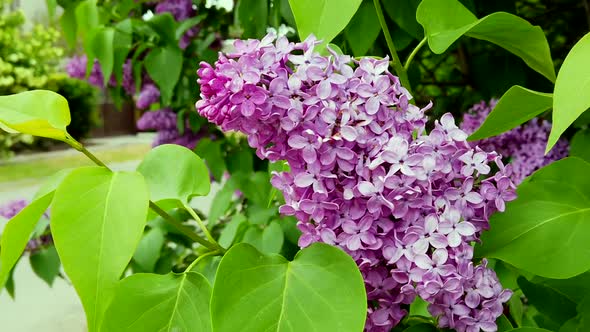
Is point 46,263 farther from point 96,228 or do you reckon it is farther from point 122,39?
point 96,228

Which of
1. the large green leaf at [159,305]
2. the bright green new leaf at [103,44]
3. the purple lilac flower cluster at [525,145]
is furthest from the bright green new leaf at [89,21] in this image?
the large green leaf at [159,305]

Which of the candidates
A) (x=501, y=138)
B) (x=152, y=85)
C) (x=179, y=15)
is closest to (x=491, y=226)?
(x=501, y=138)

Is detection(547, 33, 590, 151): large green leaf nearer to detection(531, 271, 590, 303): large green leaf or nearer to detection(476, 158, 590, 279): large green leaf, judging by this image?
detection(476, 158, 590, 279): large green leaf

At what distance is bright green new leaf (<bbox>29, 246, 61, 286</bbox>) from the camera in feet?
4.25

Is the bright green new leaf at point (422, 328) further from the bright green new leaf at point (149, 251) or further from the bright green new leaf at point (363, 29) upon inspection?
the bright green new leaf at point (149, 251)

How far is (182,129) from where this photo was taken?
1.61 metres

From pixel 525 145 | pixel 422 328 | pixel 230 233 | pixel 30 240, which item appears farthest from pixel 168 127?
pixel 422 328

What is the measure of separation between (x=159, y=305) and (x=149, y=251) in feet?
2.84

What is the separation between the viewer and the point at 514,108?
37 centimetres

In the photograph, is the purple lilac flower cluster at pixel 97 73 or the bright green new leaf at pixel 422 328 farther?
the purple lilac flower cluster at pixel 97 73

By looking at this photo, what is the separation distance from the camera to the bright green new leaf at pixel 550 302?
0.45 m

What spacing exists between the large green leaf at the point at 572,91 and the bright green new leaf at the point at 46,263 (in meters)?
→ 1.18

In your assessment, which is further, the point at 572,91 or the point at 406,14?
the point at 406,14

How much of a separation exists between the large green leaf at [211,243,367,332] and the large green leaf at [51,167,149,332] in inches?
1.7
